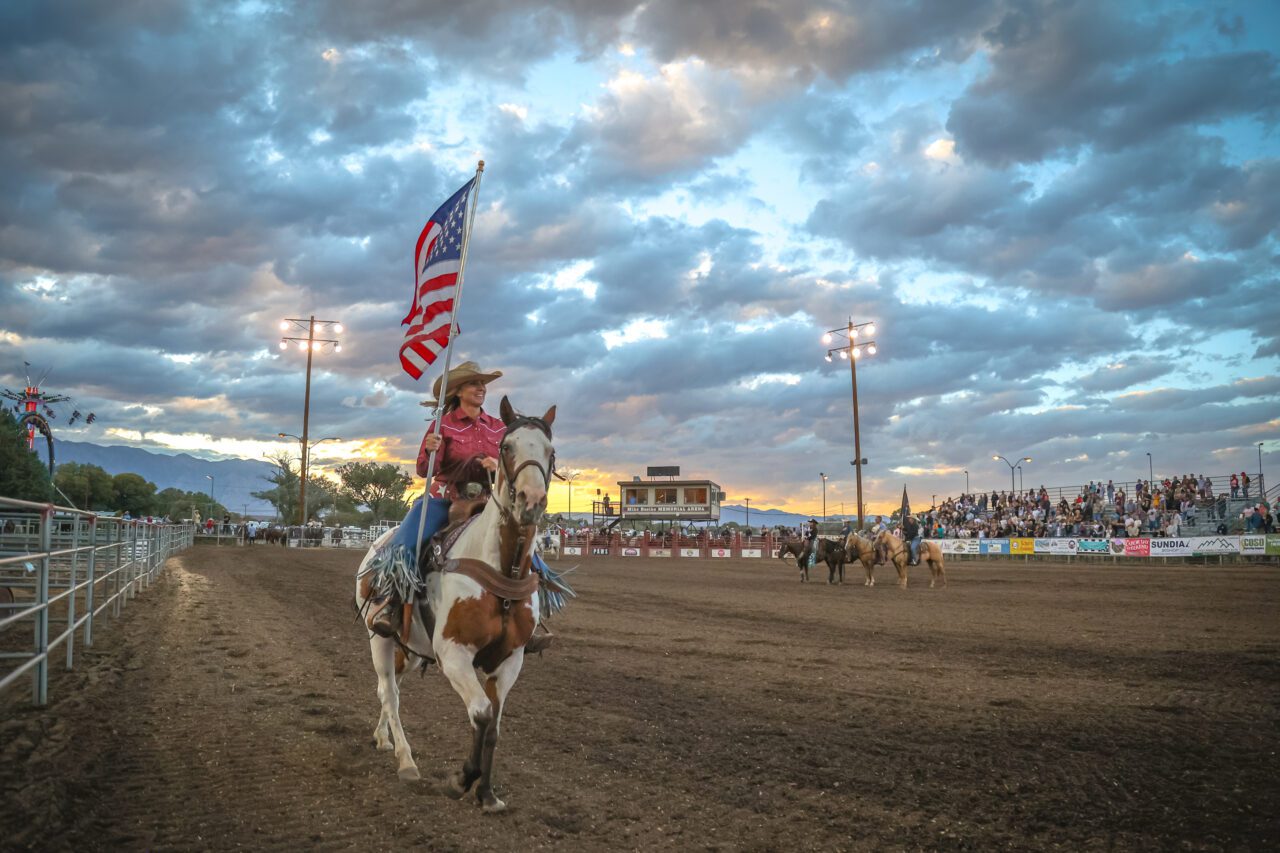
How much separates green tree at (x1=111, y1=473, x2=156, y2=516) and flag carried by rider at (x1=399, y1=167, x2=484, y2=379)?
342 ft

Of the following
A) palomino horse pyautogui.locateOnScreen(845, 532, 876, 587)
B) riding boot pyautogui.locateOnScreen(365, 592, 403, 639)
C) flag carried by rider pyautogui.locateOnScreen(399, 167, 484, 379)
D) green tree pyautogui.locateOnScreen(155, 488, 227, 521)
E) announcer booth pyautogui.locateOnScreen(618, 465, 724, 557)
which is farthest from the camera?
green tree pyautogui.locateOnScreen(155, 488, 227, 521)

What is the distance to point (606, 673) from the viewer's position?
31.3 feet

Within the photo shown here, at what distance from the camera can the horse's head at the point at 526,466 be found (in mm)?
4379

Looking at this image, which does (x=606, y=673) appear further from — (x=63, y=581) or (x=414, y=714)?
(x=63, y=581)

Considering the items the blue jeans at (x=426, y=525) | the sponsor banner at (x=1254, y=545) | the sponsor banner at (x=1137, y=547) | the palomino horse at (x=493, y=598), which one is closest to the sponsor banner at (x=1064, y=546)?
the sponsor banner at (x=1137, y=547)

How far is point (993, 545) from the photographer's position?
40.6m

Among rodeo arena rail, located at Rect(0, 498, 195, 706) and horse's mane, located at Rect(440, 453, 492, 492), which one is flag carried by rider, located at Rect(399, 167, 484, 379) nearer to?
horse's mane, located at Rect(440, 453, 492, 492)

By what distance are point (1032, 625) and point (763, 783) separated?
11.0 metres

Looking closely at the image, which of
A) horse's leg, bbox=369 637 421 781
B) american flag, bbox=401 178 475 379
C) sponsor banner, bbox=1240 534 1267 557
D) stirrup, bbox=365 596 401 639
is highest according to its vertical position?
american flag, bbox=401 178 475 379

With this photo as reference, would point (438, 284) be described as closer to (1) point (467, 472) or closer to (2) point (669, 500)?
(1) point (467, 472)

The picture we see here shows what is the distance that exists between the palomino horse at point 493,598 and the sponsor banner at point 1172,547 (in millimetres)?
35935

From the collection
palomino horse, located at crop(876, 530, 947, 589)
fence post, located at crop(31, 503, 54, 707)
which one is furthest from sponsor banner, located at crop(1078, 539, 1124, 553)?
fence post, located at crop(31, 503, 54, 707)

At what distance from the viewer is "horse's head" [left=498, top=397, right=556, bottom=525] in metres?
4.38

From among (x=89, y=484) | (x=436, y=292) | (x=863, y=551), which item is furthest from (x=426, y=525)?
(x=89, y=484)
